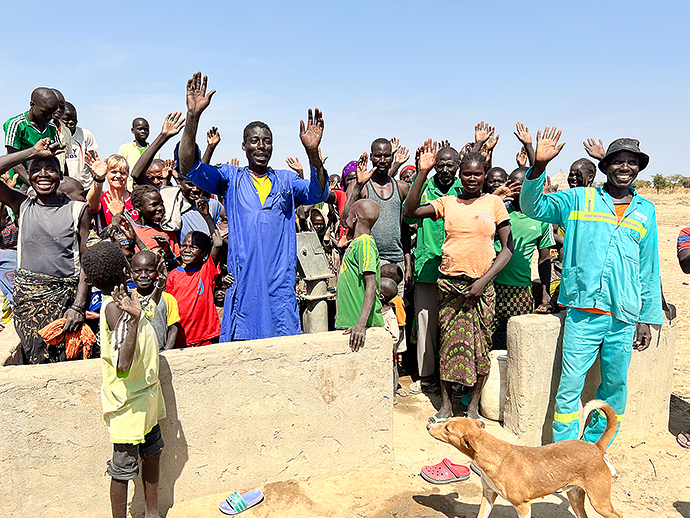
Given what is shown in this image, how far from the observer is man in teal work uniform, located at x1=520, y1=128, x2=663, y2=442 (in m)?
3.56

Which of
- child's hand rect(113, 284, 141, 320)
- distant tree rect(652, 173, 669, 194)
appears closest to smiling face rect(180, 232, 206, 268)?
child's hand rect(113, 284, 141, 320)

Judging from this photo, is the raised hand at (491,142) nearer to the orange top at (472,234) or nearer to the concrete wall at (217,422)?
the orange top at (472,234)

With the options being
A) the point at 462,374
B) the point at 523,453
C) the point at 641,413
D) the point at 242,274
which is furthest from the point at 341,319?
the point at 641,413

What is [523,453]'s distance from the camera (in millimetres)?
2781

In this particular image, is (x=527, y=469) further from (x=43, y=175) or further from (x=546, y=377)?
(x=43, y=175)

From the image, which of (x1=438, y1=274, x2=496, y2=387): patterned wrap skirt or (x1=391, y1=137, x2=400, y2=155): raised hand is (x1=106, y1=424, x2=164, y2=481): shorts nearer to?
(x1=438, y1=274, x2=496, y2=387): patterned wrap skirt

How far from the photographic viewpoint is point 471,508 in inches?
127

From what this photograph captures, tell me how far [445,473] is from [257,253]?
2.05m

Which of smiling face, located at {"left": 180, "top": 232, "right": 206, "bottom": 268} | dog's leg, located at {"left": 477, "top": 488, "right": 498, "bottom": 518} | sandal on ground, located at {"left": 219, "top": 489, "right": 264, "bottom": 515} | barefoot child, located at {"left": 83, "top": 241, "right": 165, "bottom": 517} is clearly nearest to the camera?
barefoot child, located at {"left": 83, "top": 241, "right": 165, "bottom": 517}

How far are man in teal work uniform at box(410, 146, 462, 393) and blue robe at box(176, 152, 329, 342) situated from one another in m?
1.52

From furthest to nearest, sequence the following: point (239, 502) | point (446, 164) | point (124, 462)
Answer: point (446, 164), point (239, 502), point (124, 462)

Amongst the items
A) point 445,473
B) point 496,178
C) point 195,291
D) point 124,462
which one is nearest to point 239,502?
point 124,462

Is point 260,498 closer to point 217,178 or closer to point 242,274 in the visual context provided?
point 242,274

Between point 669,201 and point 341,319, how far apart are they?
2439 cm
